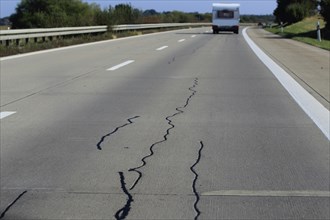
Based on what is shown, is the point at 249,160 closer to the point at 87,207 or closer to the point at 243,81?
the point at 87,207

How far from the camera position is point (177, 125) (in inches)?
331

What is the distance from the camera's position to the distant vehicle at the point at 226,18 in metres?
56.1

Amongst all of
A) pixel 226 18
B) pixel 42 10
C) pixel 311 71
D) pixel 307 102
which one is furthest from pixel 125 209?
pixel 42 10

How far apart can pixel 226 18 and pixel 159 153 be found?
50.7m

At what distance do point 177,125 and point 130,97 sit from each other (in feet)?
9.57

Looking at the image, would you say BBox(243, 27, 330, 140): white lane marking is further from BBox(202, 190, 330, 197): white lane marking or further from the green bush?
the green bush

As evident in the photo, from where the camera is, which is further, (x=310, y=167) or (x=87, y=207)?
(x=310, y=167)

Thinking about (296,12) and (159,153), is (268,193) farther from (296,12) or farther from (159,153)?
(296,12)

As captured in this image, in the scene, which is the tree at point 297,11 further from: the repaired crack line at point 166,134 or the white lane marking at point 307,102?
the repaired crack line at point 166,134

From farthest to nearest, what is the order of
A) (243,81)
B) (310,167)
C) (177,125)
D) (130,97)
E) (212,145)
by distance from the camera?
(243,81) < (130,97) < (177,125) < (212,145) < (310,167)

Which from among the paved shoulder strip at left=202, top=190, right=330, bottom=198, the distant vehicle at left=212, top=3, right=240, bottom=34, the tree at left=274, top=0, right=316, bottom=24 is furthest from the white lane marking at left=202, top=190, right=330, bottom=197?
the tree at left=274, top=0, right=316, bottom=24

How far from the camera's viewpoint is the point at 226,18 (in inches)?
2208

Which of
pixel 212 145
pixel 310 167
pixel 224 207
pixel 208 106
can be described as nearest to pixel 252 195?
pixel 224 207

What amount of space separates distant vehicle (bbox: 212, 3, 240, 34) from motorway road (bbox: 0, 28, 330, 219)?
4401 centimetres
